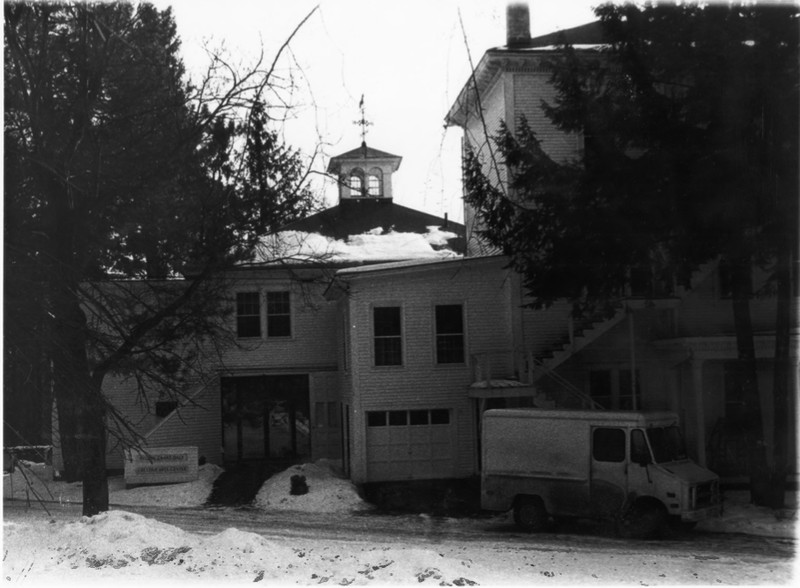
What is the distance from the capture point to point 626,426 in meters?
17.6

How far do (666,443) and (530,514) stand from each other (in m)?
2.98

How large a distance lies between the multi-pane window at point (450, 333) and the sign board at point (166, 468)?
7.36 meters

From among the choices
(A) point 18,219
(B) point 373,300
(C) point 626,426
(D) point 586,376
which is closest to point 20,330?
(A) point 18,219

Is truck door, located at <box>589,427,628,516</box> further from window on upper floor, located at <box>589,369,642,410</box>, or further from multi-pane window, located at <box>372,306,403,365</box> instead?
multi-pane window, located at <box>372,306,403,365</box>

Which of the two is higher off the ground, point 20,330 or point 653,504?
point 20,330

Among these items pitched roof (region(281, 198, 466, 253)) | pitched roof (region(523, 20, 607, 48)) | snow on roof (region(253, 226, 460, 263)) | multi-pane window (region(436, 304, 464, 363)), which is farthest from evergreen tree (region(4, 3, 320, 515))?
pitched roof (region(281, 198, 466, 253))

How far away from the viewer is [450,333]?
25625mm

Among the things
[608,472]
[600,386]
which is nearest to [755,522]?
[608,472]

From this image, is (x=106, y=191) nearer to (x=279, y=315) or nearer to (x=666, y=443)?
(x=666, y=443)

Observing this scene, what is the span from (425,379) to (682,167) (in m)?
9.96

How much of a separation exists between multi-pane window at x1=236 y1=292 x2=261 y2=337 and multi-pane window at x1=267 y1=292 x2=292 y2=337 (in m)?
0.34

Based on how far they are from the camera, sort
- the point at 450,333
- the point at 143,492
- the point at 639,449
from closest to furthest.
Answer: the point at 639,449, the point at 143,492, the point at 450,333

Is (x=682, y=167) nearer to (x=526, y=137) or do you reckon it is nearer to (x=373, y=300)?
(x=526, y=137)

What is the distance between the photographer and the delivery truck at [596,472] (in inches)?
673
